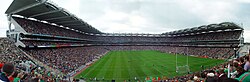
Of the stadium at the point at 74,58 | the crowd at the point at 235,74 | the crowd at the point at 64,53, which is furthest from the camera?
the stadium at the point at 74,58

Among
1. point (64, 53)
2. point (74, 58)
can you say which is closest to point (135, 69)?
point (74, 58)

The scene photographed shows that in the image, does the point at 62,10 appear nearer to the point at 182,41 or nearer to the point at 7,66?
the point at 7,66

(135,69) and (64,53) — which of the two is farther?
(64,53)

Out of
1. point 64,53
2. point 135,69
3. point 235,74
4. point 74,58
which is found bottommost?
point 135,69

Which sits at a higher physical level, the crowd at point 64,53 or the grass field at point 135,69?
the crowd at point 64,53

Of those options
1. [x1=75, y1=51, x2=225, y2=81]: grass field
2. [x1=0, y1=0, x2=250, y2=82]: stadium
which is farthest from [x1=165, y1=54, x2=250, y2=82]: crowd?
[x1=75, y1=51, x2=225, y2=81]: grass field

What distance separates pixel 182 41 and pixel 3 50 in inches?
3183

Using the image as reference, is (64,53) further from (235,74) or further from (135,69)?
(235,74)

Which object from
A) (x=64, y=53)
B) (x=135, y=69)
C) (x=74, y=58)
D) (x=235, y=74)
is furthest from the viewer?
(x=74, y=58)

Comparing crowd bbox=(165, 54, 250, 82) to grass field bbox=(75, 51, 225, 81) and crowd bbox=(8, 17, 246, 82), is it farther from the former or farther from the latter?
grass field bbox=(75, 51, 225, 81)

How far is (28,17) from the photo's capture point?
38656mm

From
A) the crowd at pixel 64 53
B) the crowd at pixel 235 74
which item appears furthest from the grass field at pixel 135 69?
the crowd at pixel 235 74

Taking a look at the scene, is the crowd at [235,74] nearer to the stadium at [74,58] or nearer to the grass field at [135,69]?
the stadium at [74,58]

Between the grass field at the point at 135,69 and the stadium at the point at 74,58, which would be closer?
the stadium at the point at 74,58
